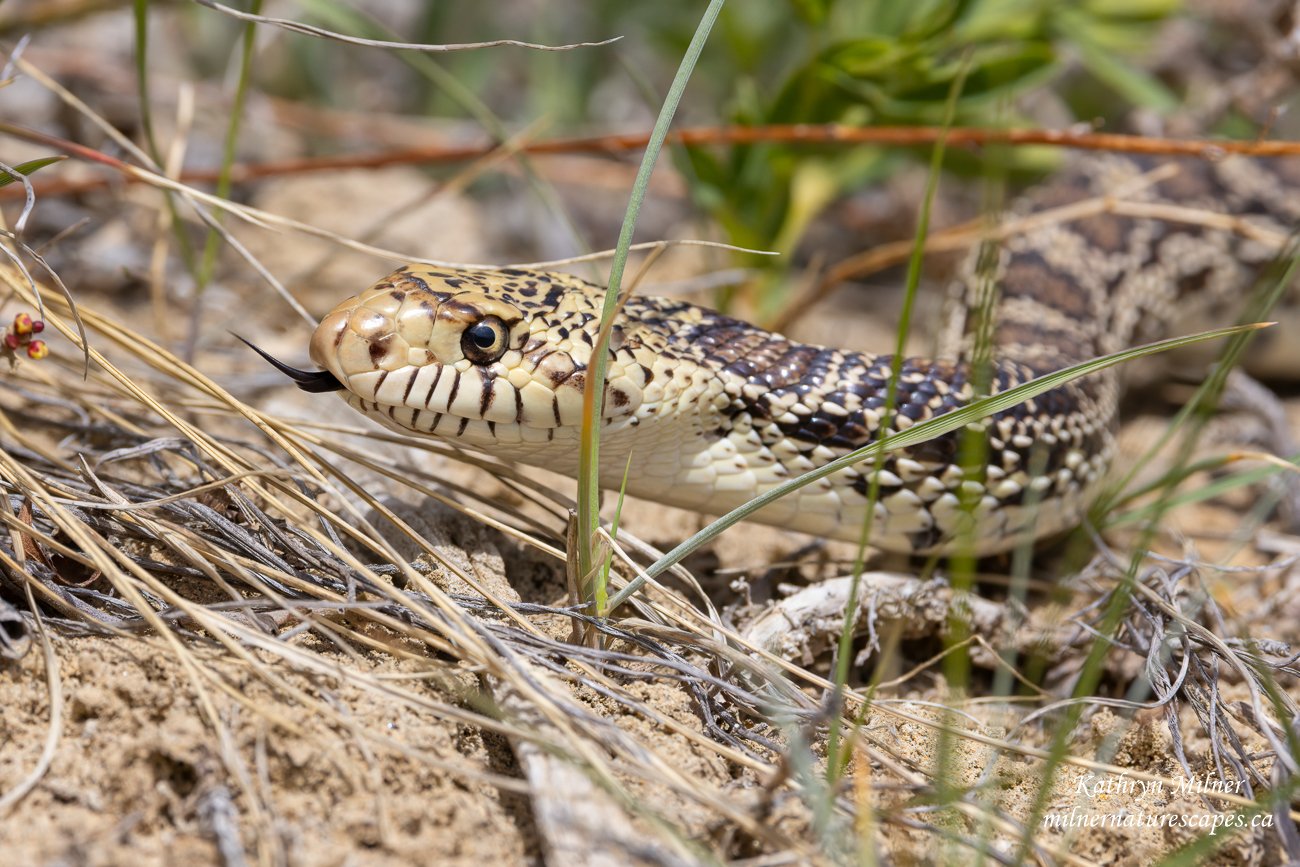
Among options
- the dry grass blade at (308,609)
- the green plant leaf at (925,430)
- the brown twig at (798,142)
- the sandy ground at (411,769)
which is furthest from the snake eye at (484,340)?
the brown twig at (798,142)

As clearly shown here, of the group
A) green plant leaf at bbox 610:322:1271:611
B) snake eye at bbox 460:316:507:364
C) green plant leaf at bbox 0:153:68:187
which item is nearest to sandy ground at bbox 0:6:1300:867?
green plant leaf at bbox 610:322:1271:611

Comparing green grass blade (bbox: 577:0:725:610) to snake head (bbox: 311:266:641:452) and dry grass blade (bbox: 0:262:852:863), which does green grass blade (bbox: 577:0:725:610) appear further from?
snake head (bbox: 311:266:641:452)

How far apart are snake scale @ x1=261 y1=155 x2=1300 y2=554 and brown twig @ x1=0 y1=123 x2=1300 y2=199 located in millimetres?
536

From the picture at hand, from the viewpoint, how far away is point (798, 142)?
420 centimetres

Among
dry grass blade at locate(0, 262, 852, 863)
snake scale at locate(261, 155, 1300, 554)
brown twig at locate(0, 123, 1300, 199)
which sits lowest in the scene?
dry grass blade at locate(0, 262, 852, 863)

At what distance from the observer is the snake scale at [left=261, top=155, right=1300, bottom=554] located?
8.61 ft

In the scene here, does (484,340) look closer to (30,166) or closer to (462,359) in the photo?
(462,359)

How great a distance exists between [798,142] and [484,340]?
206cm

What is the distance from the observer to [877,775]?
231cm

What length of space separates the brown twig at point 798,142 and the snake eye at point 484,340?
1.20 metres

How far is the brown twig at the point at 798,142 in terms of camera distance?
371 centimetres

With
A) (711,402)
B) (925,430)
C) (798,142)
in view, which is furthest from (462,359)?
(798,142)

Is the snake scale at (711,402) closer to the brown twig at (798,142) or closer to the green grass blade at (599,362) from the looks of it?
the green grass blade at (599,362)

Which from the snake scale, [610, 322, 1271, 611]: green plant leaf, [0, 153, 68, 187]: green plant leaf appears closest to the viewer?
[610, 322, 1271, 611]: green plant leaf
